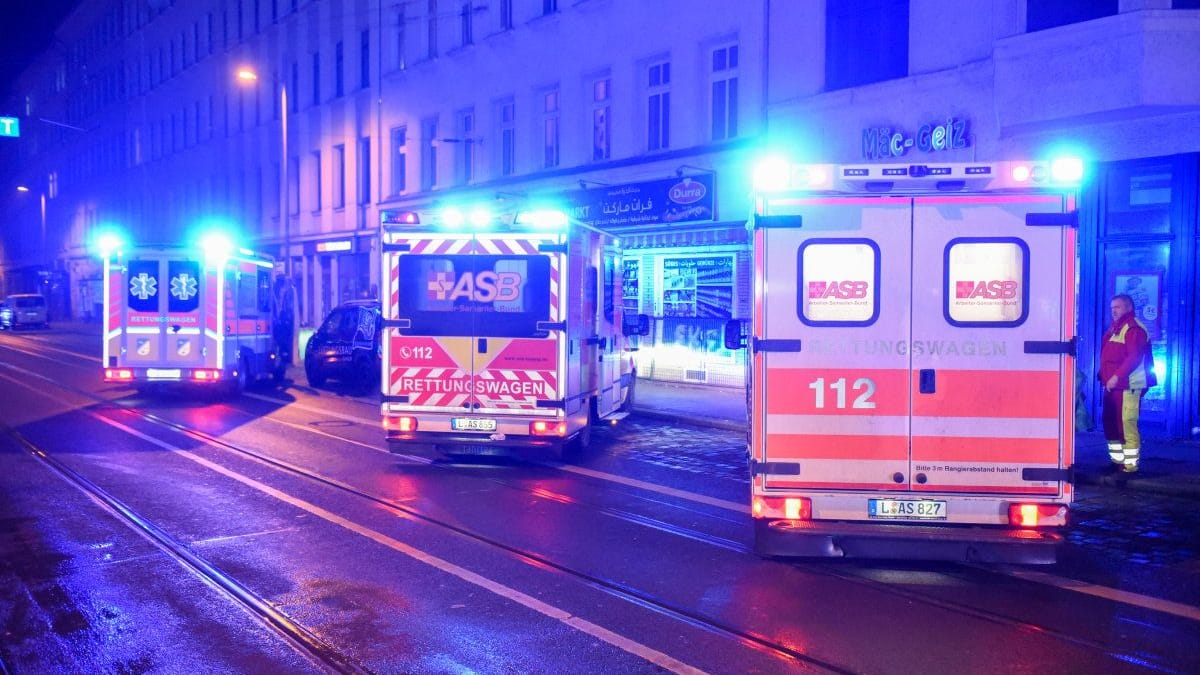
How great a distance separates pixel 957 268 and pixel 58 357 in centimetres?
3072

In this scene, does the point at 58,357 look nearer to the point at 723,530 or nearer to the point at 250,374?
the point at 250,374

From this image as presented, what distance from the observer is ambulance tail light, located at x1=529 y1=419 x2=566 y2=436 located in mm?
11539

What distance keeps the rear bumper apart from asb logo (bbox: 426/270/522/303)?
5.02m

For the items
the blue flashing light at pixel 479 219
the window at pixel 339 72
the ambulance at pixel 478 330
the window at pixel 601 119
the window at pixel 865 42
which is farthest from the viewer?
the window at pixel 339 72

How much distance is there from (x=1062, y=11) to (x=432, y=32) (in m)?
20.5

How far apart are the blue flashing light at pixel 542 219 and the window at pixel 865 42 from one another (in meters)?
8.99

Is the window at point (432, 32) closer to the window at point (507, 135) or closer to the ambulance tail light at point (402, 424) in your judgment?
the window at point (507, 135)

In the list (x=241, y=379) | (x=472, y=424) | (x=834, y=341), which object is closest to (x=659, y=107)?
(x=241, y=379)

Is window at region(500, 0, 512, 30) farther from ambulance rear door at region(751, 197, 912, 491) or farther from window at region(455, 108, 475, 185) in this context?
ambulance rear door at region(751, 197, 912, 491)

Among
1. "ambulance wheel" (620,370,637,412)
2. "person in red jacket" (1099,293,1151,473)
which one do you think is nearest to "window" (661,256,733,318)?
"ambulance wheel" (620,370,637,412)

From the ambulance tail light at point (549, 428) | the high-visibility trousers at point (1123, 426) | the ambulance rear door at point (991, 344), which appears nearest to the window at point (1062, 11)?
the high-visibility trousers at point (1123, 426)

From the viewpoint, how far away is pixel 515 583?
23.5ft

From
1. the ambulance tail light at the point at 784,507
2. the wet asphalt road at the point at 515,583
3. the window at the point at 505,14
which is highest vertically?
the window at the point at 505,14

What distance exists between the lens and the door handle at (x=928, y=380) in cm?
706
